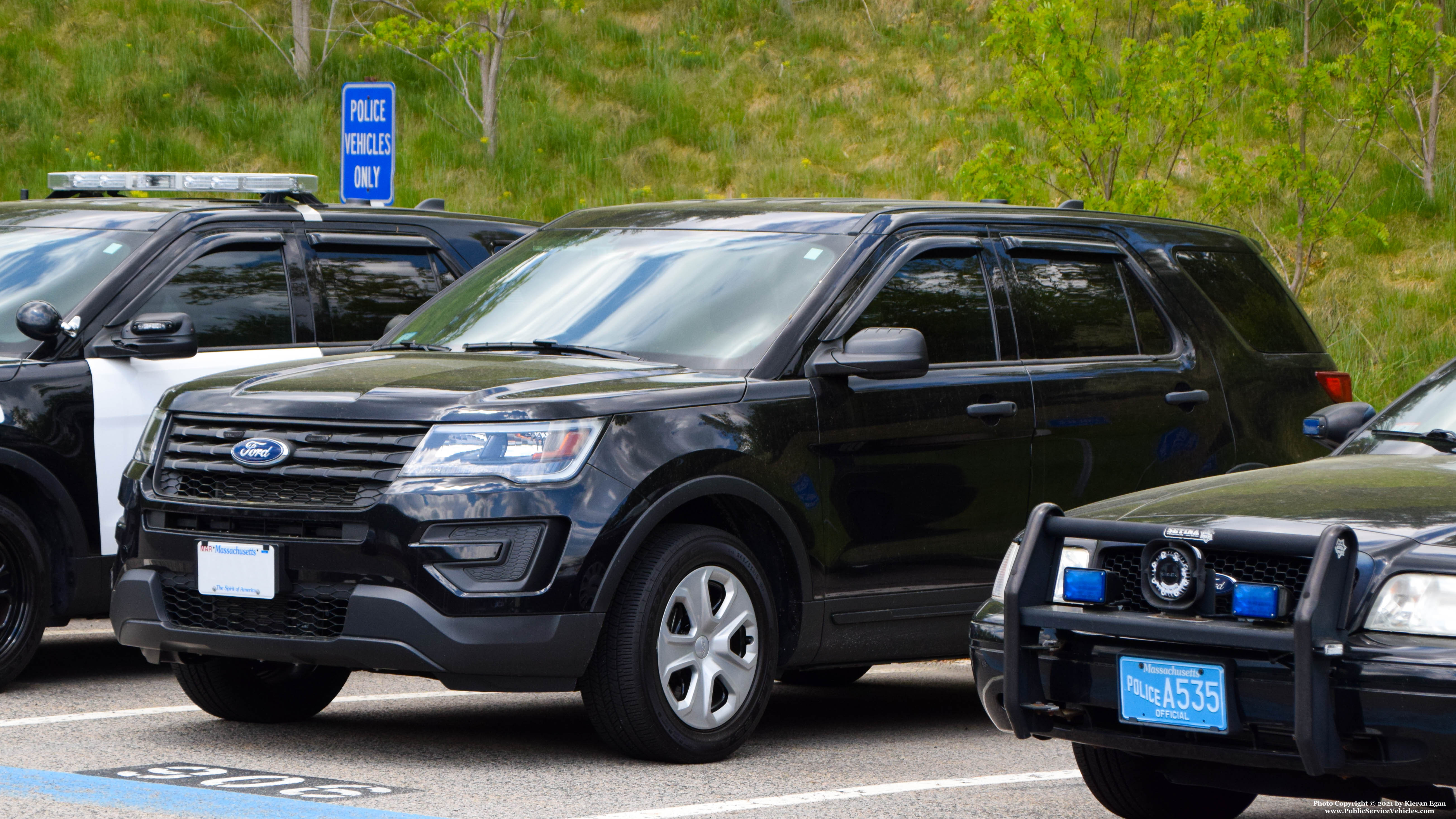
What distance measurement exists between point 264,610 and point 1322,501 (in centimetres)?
323

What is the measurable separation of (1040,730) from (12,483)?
4.63 metres

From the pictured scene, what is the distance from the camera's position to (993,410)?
685cm

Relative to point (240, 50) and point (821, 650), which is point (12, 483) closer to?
point (821, 650)

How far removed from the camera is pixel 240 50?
26844 mm

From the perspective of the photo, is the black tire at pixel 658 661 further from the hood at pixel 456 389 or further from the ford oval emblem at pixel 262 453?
the ford oval emblem at pixel 262 453

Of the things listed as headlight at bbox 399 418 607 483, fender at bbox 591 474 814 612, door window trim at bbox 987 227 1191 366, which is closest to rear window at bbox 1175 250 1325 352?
door window trim at bbox 987 227 1191 366

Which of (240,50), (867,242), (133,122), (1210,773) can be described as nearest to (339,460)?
(867,242)

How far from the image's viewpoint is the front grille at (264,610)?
5.69m

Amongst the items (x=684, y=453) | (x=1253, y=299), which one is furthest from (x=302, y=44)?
(x=684, y=453)

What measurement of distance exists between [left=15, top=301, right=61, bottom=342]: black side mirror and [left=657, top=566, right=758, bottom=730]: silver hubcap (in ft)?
10.2

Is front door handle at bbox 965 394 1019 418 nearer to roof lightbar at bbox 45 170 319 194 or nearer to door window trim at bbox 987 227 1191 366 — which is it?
door window trim at bbox 987 227 1191 366

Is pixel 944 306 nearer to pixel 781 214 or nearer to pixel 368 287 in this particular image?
pixel 781 214

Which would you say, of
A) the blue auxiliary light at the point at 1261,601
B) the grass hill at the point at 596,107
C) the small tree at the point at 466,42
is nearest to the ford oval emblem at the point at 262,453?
the blue auxiliary light at the point at 1261,601

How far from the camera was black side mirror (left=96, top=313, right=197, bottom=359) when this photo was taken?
755cm
